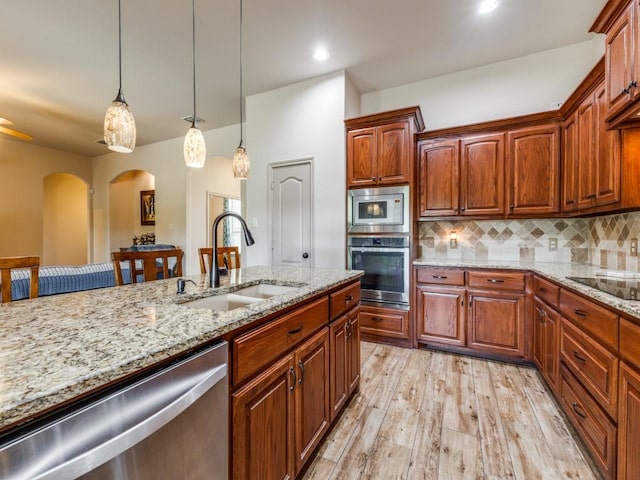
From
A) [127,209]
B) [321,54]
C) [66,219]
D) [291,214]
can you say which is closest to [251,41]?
[321,54]

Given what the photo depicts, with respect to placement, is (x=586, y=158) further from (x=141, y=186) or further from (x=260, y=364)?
(x=141, y=186)

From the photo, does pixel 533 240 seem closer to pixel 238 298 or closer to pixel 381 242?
pixel 381 242

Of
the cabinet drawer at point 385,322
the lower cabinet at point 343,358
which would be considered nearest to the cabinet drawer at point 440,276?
the cabinet drawer at point 385,322

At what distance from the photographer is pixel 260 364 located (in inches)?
42.4

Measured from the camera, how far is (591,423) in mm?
1508

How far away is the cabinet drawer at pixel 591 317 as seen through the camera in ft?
4.37

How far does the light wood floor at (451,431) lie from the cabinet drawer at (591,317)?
0.71 m

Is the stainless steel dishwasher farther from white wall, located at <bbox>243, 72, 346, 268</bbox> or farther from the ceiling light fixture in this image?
the ceiling light fixture

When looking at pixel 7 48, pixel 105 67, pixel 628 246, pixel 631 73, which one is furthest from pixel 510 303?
pixel 7 48

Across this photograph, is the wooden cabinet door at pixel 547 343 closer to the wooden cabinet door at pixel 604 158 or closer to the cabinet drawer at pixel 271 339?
the wooden cabinet door at pixel 604 158

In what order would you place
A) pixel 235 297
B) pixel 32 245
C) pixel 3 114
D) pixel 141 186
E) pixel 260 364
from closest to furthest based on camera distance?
pixel 260 364
pixel 235 297
pixel 3 114
pixel 32 245
pixel 141 186

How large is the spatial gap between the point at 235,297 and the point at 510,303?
2428mm

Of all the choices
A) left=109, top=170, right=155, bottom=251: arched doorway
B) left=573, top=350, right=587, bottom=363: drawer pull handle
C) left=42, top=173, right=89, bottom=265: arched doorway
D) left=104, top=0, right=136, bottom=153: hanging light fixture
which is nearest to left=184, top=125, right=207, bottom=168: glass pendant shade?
left=104, top=0, right=136, bottom=153: hanging light fixture

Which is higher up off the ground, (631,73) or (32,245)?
(631,73)
